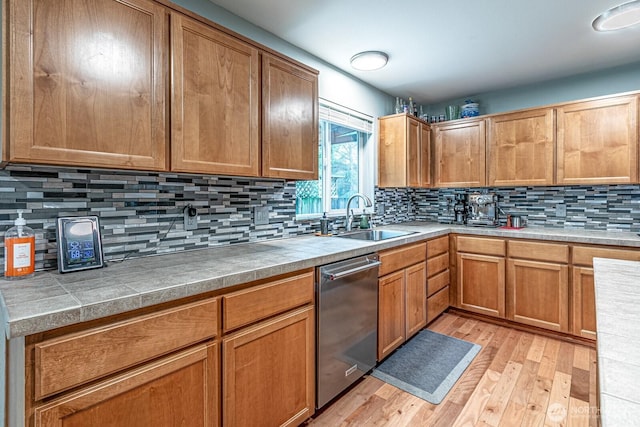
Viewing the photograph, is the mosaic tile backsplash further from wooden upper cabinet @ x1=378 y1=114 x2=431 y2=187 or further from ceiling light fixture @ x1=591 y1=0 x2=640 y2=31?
ceiling light fixture @ x1=591 y1=0 x2=640 y2=31

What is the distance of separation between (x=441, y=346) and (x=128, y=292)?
2.30 m

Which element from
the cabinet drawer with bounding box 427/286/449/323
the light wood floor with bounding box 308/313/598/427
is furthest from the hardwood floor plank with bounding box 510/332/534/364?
the cabinet drawer with bounding box 427/286/449/323

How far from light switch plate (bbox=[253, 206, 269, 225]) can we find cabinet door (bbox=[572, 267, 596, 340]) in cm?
248

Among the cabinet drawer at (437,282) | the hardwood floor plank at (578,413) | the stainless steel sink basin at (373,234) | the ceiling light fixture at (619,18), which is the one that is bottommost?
the hardwood floor plank at (578,413)

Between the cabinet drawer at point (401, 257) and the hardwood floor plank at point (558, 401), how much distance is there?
1.14 meters

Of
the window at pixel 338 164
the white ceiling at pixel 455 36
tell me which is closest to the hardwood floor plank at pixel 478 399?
the window at pixel 338 164

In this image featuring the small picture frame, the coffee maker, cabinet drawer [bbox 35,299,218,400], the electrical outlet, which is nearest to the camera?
cabinet drawer [bbox 35,299,218,400]

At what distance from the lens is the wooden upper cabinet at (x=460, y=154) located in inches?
129

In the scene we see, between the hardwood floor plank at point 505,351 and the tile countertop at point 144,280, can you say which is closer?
the tile countertop at point 144,280

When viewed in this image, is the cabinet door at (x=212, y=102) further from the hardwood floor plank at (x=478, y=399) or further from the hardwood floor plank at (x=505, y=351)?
the hardwood floor plank at (x=505, y=351)

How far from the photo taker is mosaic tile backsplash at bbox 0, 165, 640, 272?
133 cm

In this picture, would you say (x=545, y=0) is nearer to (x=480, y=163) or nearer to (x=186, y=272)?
(x=480, y=163)

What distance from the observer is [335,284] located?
177 centimetres

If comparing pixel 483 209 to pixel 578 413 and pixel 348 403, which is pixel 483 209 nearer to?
pixel 578 413
